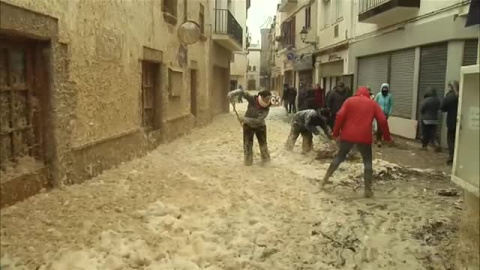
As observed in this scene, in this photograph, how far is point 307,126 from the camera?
9281 millimetres

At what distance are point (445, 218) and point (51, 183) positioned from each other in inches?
176

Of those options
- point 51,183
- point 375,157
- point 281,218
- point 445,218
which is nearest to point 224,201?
point 281,218

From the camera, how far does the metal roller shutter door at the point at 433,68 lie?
11.5m

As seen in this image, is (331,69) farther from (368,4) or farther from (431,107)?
(431,107)

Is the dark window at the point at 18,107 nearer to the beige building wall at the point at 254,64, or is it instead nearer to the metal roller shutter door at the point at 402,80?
the metal roller shutter door at the point at 402,80

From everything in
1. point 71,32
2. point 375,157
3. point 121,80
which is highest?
point 71,32

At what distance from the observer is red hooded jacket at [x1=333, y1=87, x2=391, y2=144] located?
628 centimetres

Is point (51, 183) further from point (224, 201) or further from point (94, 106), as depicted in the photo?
point (224, 201)

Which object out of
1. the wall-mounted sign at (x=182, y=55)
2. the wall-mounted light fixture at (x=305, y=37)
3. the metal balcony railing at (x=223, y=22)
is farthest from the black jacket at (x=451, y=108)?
the wall-mounted light fixture at (x=305, y=37)

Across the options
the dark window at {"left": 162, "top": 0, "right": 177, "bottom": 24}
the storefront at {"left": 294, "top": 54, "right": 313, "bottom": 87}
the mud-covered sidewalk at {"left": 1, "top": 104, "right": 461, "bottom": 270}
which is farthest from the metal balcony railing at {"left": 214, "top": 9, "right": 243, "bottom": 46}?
the mud-covered sidewalk at {"left": 1, "top": 104, "right": 461, "bottom": 270}

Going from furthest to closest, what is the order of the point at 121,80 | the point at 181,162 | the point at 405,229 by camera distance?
the point at 181,162 < the point at 121,80 < the point at 405,229

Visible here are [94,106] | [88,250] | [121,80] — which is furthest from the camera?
[121,80]

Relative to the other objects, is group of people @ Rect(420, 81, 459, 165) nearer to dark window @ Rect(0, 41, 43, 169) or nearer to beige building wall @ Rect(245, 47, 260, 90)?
dark window @ Rect(0, 41, 43, 169)

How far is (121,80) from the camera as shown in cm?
752
